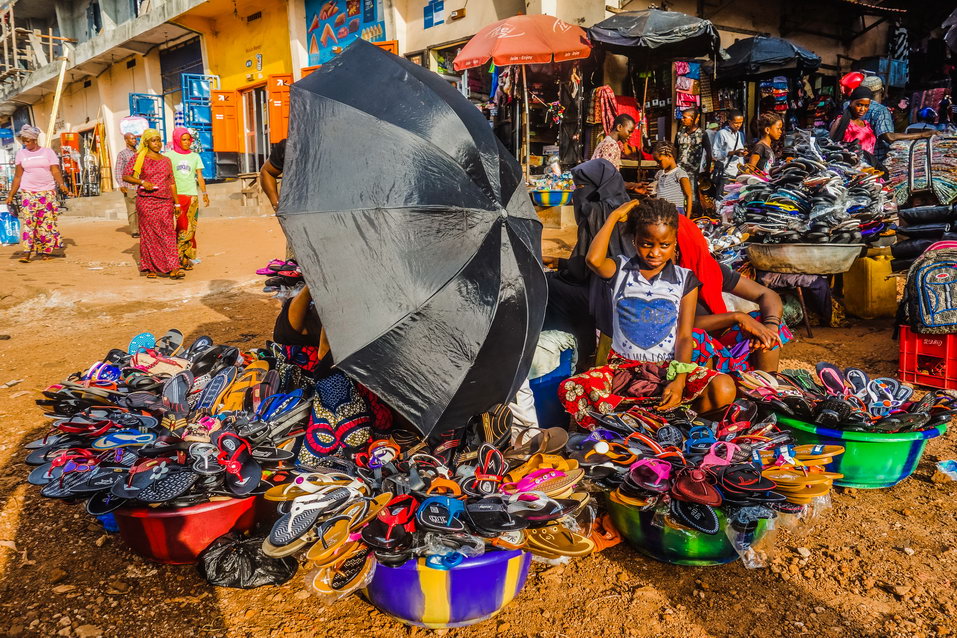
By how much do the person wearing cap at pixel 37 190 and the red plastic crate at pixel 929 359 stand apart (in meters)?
10.3

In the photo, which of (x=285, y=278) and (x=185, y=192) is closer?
(x=285, y=278)

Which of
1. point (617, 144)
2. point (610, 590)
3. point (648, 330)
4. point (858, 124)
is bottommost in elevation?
point (610, 590)

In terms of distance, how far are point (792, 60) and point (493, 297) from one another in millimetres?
9994

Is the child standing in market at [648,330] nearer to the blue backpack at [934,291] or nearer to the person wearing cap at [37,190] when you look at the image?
the blue backpack at [934,291]

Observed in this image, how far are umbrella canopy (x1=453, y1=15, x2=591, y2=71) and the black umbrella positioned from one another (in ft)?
22.9

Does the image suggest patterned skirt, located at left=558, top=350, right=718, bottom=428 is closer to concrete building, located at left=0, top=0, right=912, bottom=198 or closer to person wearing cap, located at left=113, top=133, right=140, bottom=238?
concrete building, located at left=0, top=0, right=912, bottom=198

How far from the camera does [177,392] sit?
8.66 feet

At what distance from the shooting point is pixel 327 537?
1770 mm

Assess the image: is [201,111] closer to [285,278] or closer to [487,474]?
[285,278]

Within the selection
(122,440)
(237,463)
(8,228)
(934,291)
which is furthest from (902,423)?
(8,228)

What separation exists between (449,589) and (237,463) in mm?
882

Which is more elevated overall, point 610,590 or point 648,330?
point 648,330

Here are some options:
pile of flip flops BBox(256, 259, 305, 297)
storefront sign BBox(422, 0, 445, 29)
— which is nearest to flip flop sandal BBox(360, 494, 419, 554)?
pile of flip flops BBox(256, 259, 305, 297)

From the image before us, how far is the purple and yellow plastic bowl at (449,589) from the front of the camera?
184 centimetres
